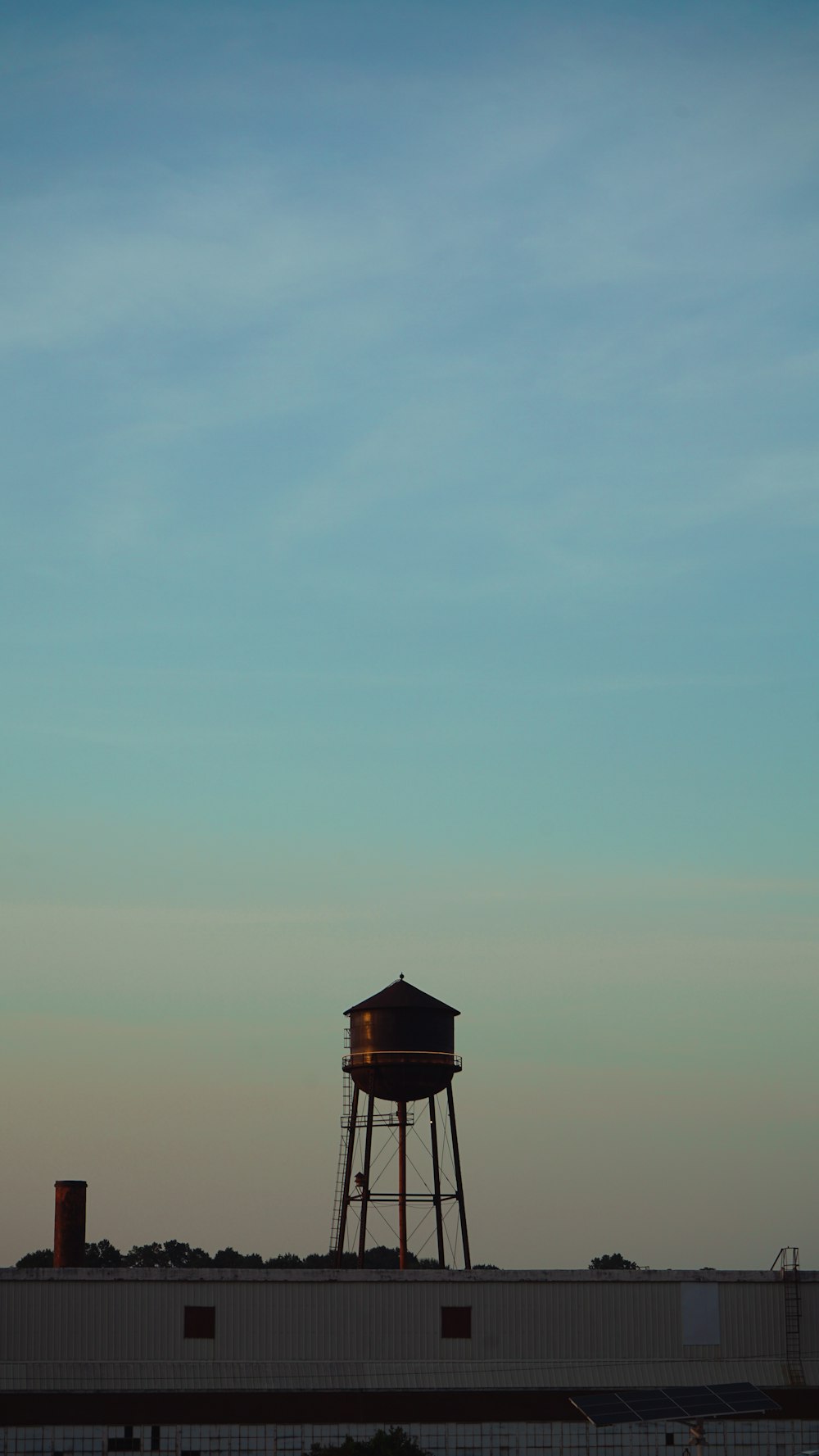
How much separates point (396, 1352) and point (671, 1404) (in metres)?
8.76

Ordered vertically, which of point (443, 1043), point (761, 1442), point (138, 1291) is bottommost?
point (761, 1442)

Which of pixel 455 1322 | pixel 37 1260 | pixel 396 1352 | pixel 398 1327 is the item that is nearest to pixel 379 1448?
pixel 396 1352

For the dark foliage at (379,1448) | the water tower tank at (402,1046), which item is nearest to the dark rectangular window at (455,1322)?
the dark foliage at (379,1448)

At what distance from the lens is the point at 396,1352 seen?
46906 mm

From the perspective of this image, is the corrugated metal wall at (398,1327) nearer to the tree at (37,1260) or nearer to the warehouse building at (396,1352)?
the warehouse building at (396,1352)

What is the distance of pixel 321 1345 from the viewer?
46844 mm

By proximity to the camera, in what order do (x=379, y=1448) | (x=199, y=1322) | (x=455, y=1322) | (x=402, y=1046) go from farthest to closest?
(x=402, y=1046)
(x=455, y=1322)
(x=199, y=1322)
(x=379, y=1448)

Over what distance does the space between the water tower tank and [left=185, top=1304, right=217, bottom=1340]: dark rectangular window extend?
13153mm

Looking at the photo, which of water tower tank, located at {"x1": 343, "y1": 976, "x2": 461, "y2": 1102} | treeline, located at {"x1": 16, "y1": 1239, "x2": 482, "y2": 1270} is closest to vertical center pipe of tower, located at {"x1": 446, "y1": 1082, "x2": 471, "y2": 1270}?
water tower tank, located at {"x1": 343, "y1": 976, "x2": 461, "y2": 1102}

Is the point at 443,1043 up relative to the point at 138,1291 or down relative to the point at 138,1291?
up

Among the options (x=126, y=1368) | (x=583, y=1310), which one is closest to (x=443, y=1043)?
(x=583, y=1310)

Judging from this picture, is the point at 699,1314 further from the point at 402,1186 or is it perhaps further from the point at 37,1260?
the point at 37,1260

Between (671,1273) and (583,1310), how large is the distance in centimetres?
277

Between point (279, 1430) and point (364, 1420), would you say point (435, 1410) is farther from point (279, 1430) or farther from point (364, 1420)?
point (279, 1430)
